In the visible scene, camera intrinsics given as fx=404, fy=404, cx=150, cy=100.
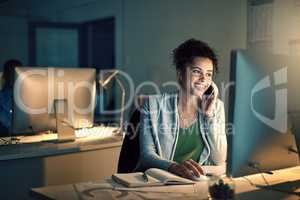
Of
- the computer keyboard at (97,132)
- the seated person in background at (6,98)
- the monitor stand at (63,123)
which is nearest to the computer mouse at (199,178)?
the monitor stand at (63,123)

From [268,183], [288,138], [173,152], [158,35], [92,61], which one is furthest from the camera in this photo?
[92,61]

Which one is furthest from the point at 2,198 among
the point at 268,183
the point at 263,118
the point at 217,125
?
the point at 263,118

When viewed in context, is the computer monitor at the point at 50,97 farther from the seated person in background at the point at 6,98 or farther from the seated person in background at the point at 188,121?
the seated person in background at the point at 6,98

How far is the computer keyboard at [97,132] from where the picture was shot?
9.35ft

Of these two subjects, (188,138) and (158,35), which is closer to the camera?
(188,138)

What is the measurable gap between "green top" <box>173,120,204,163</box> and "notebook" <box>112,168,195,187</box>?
307mm

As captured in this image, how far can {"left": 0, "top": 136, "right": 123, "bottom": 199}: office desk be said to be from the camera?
226 centimetres

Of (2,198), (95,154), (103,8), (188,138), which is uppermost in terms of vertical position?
(103,8)

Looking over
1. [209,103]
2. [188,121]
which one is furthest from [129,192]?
[209,103]

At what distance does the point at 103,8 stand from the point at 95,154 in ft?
9.18

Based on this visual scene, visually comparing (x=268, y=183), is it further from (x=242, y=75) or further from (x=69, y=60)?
(x=69, y=60)

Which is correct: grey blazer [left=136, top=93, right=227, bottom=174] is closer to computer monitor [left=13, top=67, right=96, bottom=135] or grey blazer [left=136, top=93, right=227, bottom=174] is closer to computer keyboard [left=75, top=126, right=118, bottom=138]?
computer monitor [left=13, top=67, right=96, bottom=135]

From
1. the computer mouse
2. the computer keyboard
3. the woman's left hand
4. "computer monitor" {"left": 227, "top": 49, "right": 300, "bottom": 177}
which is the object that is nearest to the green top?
the woman's left hand

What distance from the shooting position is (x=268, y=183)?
155 cm
